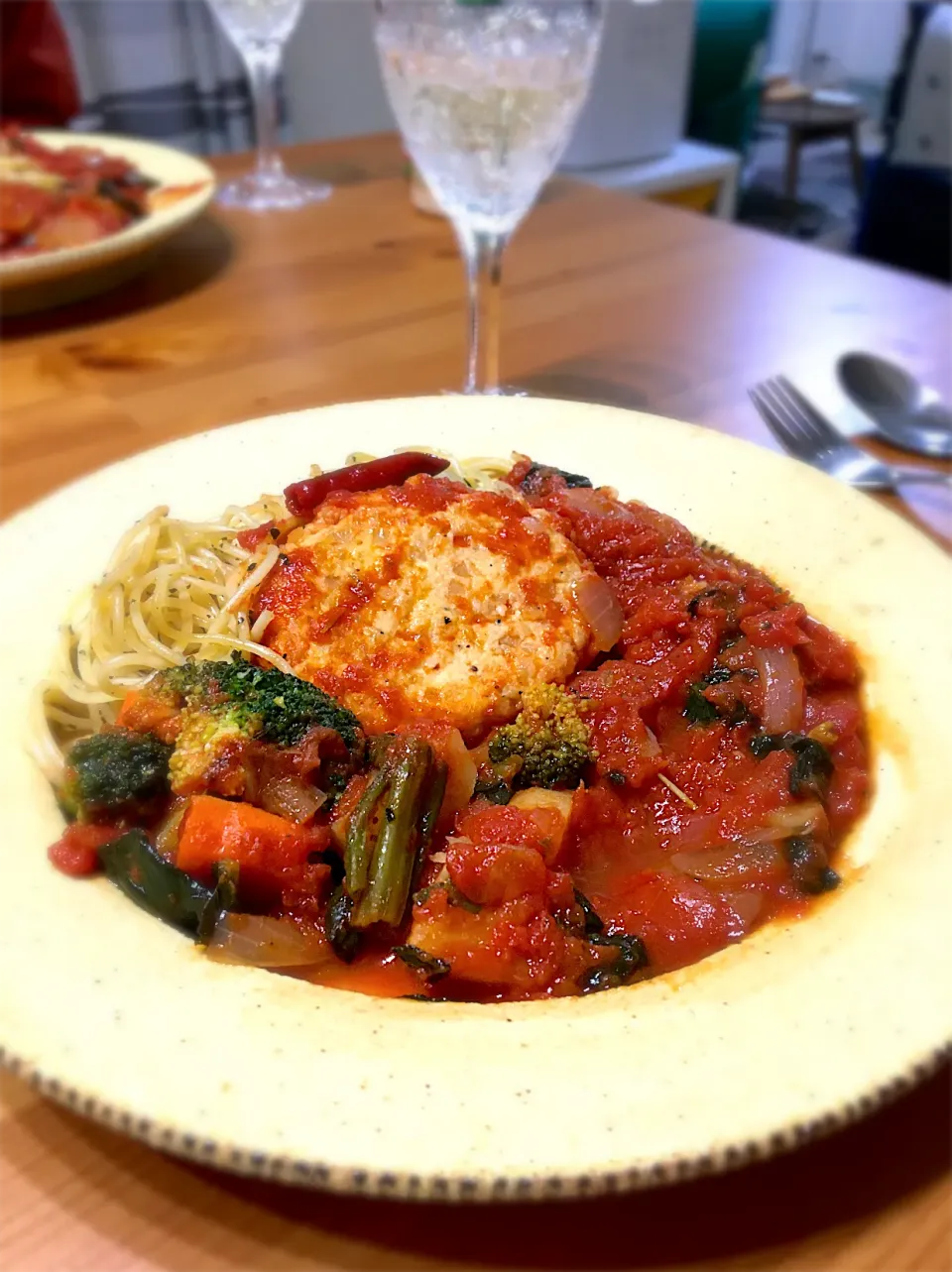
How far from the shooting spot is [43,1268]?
1.52 meters

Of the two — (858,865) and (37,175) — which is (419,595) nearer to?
(858,865)

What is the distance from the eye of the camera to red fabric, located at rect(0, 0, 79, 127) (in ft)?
27.0

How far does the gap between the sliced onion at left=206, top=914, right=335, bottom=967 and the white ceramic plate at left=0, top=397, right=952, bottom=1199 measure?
10 cm

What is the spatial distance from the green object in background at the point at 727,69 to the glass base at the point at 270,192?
7627mm

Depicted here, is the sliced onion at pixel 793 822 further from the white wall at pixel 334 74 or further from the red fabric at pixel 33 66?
the white wall at pixel 334 74

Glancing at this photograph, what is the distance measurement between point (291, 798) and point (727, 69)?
41.5 ft

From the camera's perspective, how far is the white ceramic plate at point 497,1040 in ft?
4.50

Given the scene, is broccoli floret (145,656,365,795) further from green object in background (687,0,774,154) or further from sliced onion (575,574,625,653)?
green object in background (687,0,774,154)

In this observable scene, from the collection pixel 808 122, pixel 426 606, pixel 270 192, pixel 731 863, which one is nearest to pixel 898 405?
pixel 426 606

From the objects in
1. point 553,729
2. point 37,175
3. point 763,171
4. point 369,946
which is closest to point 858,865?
point 553,729

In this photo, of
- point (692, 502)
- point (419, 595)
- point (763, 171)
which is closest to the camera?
point (419, 595)

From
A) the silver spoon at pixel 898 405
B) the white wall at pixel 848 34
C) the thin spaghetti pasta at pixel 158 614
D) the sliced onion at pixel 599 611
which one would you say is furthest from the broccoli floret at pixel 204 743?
the white wall at pixel 848 34

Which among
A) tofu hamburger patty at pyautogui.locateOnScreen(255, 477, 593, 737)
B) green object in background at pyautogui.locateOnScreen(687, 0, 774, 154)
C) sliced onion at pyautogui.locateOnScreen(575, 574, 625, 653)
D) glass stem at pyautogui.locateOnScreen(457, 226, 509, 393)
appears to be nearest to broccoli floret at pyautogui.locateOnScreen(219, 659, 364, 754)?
tofu hamburger patty at pyautogui.locateOnScreen(255, 477, 593, 737)

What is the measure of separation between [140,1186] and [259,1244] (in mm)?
210
